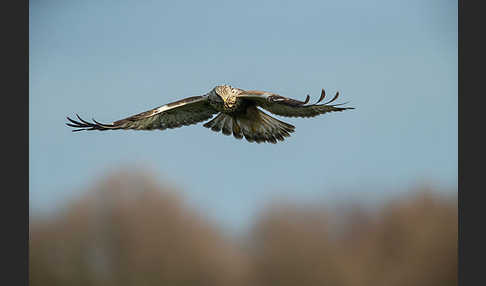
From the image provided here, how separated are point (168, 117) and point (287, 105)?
1376 millimetres

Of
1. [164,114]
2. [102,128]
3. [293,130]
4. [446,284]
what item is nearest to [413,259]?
[446,284]

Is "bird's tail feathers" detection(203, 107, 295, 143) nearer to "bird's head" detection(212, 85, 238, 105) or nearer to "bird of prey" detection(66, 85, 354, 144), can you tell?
"bird of prey" detection(66, 85, 354, 144)

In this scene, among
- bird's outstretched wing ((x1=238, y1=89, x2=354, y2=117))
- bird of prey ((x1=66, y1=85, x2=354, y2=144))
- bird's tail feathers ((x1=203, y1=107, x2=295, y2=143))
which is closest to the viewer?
bird's outstretched wing ((x1=238, y1=89, x2=354, y2=117))

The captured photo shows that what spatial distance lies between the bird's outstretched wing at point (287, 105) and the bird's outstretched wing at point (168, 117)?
0.51 m

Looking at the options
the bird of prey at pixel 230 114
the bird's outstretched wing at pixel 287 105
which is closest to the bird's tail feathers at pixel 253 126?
the bird of prey at pixel 230 114

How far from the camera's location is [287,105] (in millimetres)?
5609

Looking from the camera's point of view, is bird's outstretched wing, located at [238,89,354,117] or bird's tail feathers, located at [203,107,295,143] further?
bird's tail feathers, located at [203,107,295,143]

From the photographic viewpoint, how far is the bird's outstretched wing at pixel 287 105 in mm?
5438

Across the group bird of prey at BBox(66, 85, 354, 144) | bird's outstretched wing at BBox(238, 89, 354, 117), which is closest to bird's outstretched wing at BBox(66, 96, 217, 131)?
bird of prey at BBox(66, 85, 354, 144)

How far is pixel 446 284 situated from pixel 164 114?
478cm

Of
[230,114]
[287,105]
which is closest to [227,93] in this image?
[230,114]

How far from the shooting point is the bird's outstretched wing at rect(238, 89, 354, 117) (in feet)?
17.8

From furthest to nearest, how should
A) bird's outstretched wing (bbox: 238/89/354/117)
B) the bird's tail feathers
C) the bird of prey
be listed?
1. the bird's tail feathers
2. the bird of prey
3. bird's outstretched wing (bbox: 238/89/354/117)

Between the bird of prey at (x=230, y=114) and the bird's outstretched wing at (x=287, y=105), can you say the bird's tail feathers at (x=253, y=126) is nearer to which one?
the bird of prey at (x=230, y=114)
